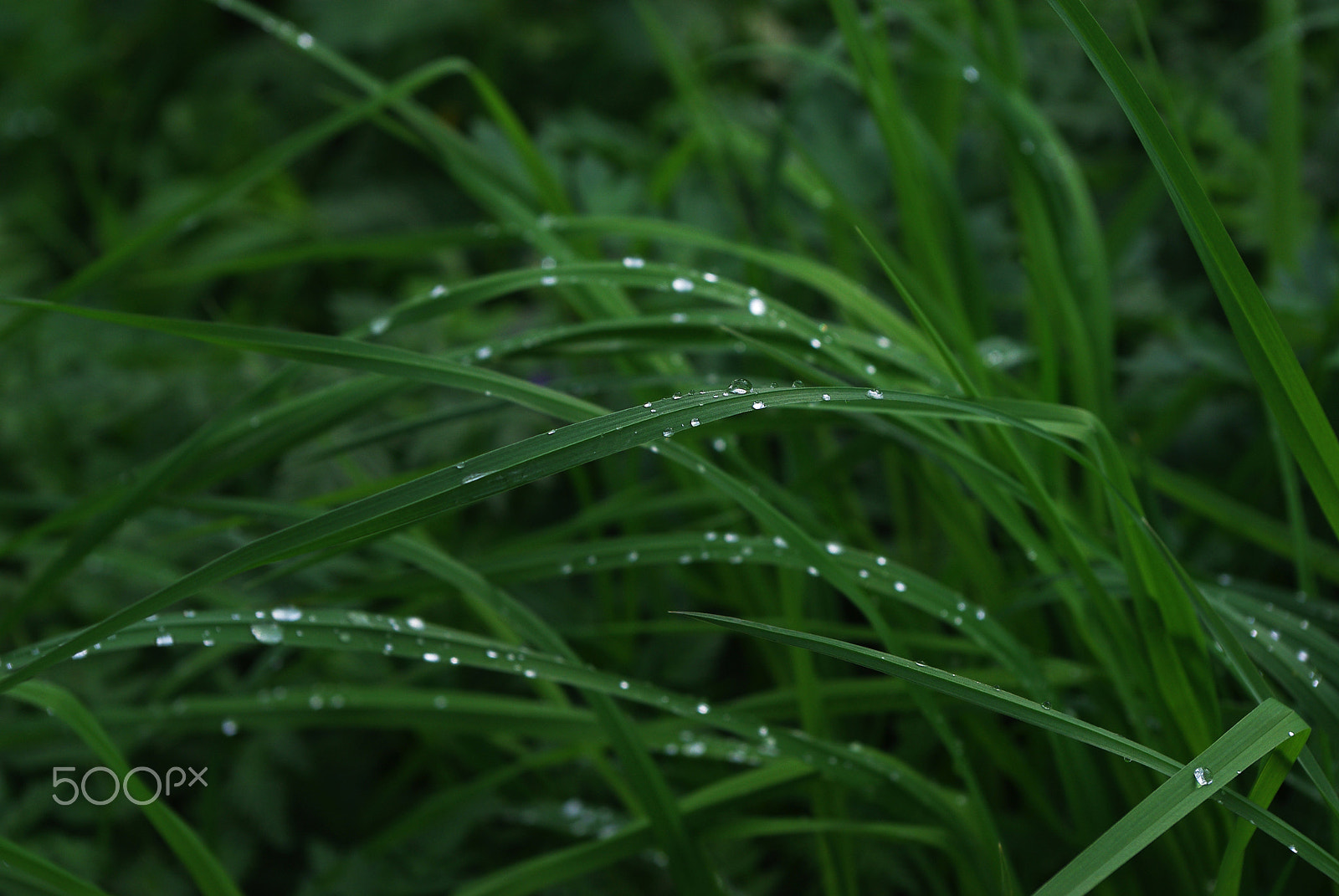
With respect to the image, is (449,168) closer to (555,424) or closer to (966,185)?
(555,424)

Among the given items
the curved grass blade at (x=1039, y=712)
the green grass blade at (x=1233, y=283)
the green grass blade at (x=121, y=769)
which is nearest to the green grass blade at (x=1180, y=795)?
the curved grass blade at (x=1039, y=712)

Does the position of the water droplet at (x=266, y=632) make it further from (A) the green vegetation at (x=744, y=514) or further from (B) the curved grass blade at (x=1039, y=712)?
(B) the curved grass blade at (x=1039, y=712)

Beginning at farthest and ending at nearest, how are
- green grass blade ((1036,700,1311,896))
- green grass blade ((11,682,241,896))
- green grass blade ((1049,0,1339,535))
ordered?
1. green grass blade ((11,682,241,896))
2. green grass blade ((1049,0,1339,535))
3. green grass blade ((1036,700,1311,896))

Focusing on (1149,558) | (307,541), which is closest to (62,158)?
(307,541)

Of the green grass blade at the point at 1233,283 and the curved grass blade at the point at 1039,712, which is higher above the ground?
the green grass blade at the point at 1233,283

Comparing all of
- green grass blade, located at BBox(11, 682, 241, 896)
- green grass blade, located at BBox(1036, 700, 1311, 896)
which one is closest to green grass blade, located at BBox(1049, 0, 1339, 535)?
green grass blade, located at BBox(1036, 700, 1311, 896)

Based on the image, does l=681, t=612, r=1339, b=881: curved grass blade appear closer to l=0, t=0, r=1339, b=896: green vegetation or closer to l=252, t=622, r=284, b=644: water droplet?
l=0, t=0, r=1339, b=896: green vegetation

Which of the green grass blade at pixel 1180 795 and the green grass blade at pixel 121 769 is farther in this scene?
the green grass blade at pixel 121 769
